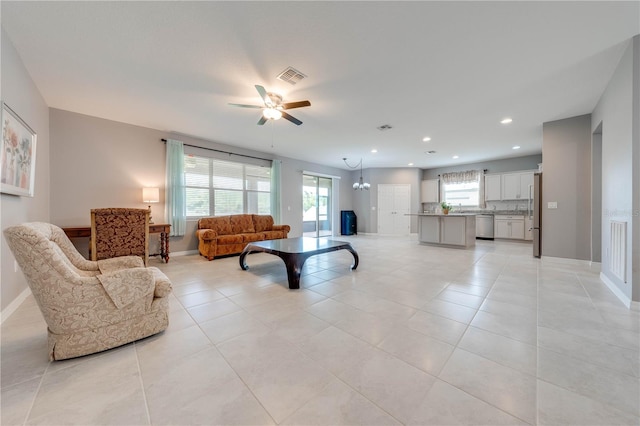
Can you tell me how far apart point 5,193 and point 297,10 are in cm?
313

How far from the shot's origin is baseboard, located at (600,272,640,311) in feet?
7.67

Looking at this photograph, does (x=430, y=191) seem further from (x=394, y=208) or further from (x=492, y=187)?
(x=492, y=187)

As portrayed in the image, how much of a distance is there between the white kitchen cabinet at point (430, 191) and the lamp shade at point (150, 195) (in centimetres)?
842

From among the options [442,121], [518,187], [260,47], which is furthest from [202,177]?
[518,187]

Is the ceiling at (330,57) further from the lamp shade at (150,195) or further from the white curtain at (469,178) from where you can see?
Result: the white curtain at (469,178)

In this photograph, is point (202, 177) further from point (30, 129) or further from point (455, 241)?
point (455, 241)

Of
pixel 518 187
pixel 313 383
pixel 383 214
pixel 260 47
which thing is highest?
pixel 260 47

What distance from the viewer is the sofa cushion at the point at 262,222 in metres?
6.06

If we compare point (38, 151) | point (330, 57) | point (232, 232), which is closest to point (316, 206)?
point (232, 232)

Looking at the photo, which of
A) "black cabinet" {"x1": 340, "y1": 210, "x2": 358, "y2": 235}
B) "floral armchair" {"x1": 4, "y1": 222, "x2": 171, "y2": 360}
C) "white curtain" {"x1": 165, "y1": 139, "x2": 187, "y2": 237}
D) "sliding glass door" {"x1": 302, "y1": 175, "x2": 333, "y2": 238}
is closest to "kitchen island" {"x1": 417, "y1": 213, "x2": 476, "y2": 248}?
"black cabinet" {"x1": 340, "y1": 210, "x2": 358, "y2": 235}

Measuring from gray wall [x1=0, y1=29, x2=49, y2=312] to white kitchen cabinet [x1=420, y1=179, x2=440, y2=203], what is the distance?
9737 millimetres

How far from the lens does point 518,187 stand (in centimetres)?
730

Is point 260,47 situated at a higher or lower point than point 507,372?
higher

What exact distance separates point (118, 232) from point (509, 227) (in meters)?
9.54
